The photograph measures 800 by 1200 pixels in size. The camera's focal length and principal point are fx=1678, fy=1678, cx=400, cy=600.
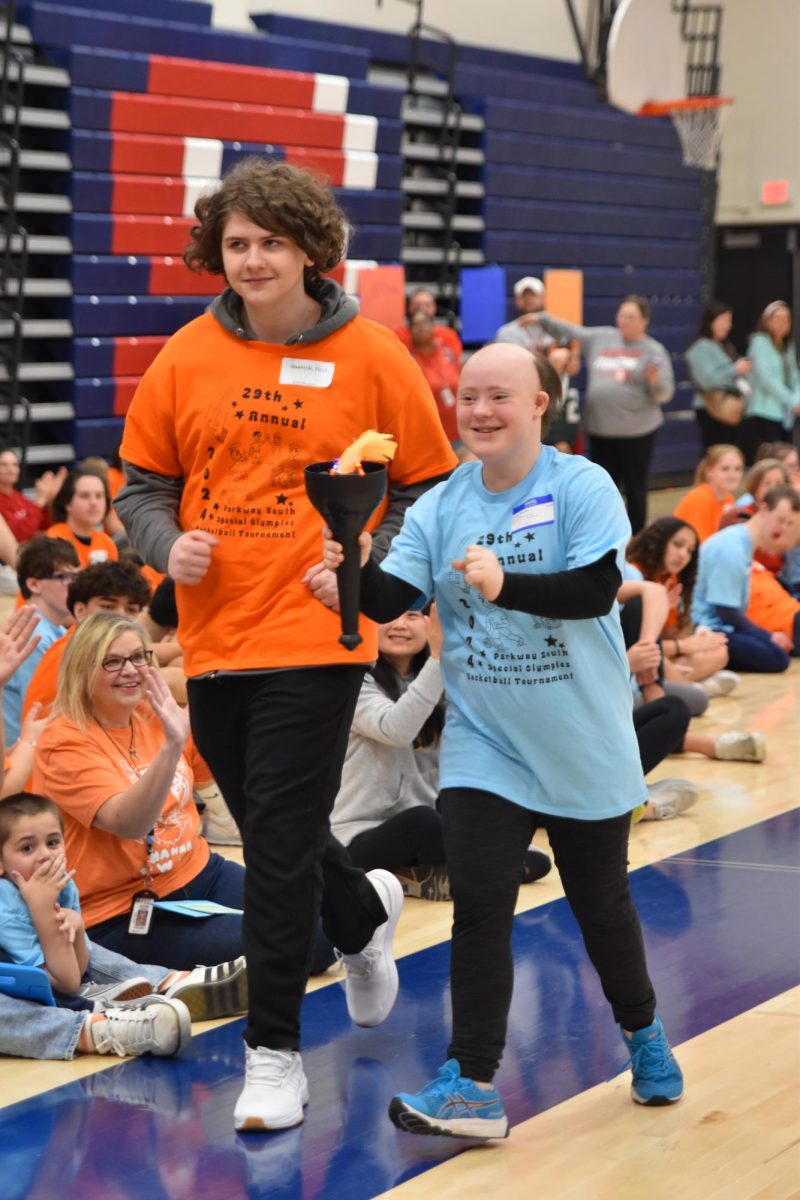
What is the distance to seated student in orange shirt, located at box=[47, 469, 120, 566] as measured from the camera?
290 inches

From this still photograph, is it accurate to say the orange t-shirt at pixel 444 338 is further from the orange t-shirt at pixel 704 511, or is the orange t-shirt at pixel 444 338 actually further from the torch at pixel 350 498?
the torch at pixel 350 498

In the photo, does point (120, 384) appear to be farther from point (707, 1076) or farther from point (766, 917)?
point (707, 1076)

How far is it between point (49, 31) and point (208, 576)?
827cm

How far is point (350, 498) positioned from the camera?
2.61m

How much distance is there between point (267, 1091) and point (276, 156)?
950 cm

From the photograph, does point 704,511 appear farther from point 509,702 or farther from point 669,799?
point 509,702

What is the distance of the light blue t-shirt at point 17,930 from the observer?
138 inches

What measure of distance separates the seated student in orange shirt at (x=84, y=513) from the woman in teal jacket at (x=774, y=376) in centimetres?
655

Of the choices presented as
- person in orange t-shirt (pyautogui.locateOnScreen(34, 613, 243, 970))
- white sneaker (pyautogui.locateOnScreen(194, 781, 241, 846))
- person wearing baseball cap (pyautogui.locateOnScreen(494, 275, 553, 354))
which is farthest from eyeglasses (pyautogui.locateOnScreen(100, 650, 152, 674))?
person wearing baseball cap (pyautogui.locateOnScreen(494, 275, 553, 354))

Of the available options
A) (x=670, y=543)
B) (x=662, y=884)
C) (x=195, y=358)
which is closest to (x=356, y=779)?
(x=662, y=884)

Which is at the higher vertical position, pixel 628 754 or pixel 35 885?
pixel 628 754

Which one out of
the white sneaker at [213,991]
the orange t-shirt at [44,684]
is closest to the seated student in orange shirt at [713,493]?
the orange t-shirt at [44,684]

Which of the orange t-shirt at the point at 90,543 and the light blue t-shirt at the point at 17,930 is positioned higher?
the orange t-shirt at the point at 90,543

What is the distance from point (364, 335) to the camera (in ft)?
9.82
